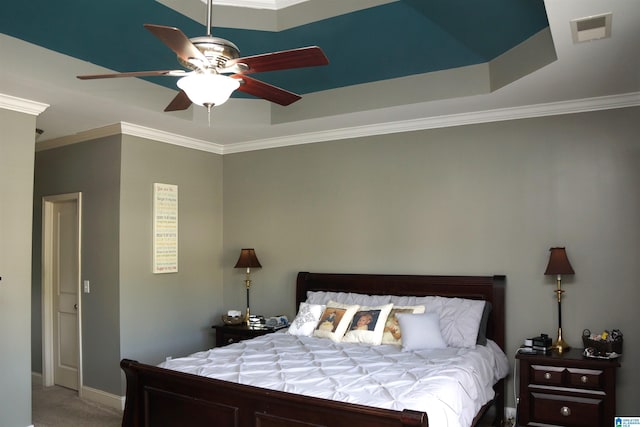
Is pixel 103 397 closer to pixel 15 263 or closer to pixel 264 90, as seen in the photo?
pixel 15 263

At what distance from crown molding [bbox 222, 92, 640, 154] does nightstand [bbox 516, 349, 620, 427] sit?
1896mm

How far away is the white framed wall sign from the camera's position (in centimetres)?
489

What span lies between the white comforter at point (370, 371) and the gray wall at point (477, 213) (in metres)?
0.77

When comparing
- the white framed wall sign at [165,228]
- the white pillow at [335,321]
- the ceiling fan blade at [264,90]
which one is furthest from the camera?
the white framed wall sign at [165,228]

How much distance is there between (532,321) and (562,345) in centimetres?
31

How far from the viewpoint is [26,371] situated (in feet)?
12.4

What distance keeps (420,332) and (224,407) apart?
5.23ft

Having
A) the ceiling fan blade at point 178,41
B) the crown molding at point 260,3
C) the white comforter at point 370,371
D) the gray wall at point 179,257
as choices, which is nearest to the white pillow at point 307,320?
the white comforter at point 370,371

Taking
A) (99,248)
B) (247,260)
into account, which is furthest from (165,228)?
(247,260)

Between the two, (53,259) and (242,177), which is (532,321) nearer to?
(242,177)

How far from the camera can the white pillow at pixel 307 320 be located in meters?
4.27

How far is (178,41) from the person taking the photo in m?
2.02

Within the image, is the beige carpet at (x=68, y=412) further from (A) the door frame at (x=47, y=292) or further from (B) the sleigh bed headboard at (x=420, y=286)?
(B) the sleigh bed headboard at (x=420, y=286)

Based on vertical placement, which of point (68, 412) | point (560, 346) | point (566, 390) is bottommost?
point (68, 412)
